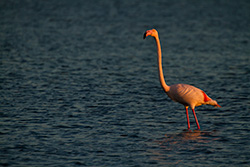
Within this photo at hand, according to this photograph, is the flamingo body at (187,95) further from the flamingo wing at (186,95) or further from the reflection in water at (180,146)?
the reflection in water at (180,146)

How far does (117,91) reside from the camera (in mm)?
15523

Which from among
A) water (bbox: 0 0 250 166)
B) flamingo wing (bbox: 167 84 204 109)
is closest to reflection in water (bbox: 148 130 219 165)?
water (bbox: 0 0 250 166)

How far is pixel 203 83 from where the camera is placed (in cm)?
1670

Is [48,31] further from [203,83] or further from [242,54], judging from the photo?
[203,83]

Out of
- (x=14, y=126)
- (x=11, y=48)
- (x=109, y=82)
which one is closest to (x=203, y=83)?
(x=109, y=82)

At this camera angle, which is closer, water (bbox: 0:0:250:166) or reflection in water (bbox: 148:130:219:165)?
reflection in water (bbox: 148:130:219:165)

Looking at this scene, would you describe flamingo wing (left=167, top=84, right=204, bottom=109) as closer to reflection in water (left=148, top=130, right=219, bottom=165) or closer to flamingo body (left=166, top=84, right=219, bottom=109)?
flamingo body (left=166, top=84, right=219, bottom=109)

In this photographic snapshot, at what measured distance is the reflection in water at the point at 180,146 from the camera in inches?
382

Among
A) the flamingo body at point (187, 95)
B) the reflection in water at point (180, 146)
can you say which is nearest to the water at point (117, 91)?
the reflection in water at point (180, 146)

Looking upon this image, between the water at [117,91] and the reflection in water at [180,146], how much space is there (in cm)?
2

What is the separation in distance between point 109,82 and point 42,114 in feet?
14.6

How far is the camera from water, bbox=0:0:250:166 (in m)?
10.1

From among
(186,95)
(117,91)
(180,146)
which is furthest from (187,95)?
(117,91)

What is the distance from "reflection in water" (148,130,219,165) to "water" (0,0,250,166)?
0.08ft
